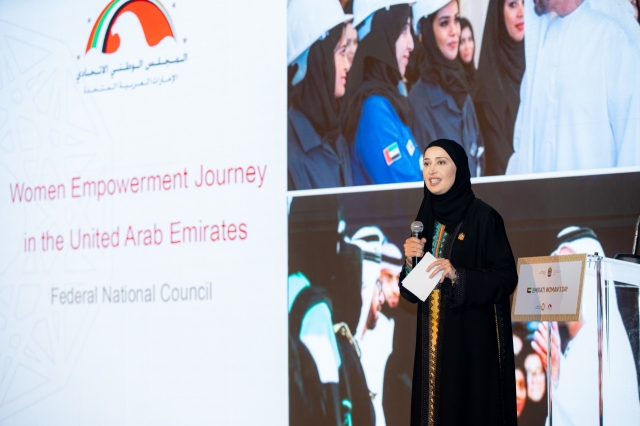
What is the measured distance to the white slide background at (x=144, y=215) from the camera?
4148 millimetres

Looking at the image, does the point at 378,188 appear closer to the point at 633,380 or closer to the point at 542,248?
the point at 542,248

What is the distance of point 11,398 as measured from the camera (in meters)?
4.86

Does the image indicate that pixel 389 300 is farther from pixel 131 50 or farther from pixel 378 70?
pixel 131 50

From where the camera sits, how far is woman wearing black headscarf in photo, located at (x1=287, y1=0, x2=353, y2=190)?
13.1 ft

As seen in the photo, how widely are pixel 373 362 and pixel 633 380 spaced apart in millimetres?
1322

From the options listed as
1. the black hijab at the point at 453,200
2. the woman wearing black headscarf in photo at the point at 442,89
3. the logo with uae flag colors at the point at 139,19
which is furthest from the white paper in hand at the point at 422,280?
the logo with uae flag colors at the point at 139,19

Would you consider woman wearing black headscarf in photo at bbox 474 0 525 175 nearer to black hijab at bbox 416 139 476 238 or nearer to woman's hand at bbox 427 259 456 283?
black hijab at bbox 416 139 476 238

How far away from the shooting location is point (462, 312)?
262 cm

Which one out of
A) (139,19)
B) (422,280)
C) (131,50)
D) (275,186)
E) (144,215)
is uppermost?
(139,19)

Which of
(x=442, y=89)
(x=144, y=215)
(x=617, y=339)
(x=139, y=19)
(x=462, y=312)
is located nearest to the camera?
(x=462, y=312)

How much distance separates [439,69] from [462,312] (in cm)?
154

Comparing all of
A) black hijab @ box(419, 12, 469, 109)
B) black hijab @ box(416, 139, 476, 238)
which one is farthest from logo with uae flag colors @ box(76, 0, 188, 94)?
black hijab @ box(416, 139, 476, 238)

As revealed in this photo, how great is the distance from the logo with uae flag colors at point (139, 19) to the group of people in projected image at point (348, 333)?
1.55 metres

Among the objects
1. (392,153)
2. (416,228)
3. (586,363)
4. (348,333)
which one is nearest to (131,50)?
(392,153)
